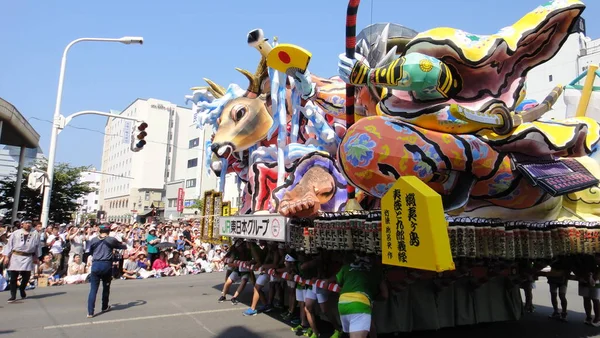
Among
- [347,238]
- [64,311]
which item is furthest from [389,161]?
[64,311]

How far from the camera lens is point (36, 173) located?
1247cm

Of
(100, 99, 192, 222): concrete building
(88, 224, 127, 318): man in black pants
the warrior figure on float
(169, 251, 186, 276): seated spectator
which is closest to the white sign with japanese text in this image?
the warrior figure on float

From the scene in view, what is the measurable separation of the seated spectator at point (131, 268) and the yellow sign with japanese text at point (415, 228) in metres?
11.8

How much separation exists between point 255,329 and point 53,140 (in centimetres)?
938

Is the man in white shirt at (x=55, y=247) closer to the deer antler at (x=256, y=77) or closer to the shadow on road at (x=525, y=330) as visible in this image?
the deer antler at (x=256, y=77)

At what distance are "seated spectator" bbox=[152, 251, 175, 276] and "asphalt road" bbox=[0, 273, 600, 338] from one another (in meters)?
→ 4.02

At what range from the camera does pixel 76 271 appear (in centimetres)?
1335

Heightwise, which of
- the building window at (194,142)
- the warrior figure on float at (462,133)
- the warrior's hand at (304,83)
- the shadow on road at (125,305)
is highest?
the building window at (194,142)

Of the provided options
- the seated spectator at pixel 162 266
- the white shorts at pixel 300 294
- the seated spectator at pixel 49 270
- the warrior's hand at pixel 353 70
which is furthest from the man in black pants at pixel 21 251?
the warrior's hand at pixel 353 70

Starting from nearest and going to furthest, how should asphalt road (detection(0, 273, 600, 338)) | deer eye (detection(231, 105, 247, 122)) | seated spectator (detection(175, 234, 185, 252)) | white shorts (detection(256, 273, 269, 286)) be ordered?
1. asphalt road (detection(0, 273, 600, 338))
2. white shorts (detection(256, 273, 269, 286))
3. deer eye (detection(231, 105, 247, 122))
4. seated spectator (detection(175, 234, 185, 252))

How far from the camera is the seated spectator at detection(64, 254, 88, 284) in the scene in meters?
12.9

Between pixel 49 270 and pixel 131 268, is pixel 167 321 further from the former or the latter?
pixel 131 268

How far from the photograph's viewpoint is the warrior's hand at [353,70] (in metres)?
5.39

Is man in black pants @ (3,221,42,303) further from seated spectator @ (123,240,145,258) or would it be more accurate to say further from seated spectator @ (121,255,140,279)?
seated spectator @ (123,240,145,258)
